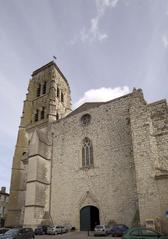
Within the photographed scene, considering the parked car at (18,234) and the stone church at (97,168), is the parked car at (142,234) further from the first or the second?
the parked car at (18,234)

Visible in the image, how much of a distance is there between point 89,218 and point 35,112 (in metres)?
15.0

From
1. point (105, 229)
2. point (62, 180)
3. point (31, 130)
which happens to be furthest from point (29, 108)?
point (105, 229)

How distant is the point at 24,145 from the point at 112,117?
449 inches

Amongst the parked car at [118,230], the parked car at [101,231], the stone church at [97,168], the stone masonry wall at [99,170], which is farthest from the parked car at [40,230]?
the parked car at [118,230]

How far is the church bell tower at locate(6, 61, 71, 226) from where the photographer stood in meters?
21.7

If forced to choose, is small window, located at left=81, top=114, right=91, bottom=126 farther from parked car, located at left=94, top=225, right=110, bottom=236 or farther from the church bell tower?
parked car, located at left=94, top=225, right=110, bottom=236

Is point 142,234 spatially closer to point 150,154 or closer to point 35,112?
point 150,154

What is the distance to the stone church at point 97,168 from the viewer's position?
45.5 ft

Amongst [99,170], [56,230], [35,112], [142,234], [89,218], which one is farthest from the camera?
[35,112]

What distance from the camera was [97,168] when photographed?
691 inches

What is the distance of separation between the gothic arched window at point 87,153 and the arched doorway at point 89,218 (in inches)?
138

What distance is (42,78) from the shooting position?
3011 centimetres

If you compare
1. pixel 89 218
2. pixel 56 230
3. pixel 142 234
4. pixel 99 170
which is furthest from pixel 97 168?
pixel 142 234

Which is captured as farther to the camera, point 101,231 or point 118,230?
point 101,231
